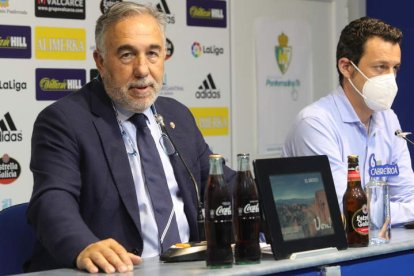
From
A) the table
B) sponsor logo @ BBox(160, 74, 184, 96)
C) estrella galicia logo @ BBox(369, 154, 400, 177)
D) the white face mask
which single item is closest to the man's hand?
the table

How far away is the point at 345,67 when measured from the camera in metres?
3.56

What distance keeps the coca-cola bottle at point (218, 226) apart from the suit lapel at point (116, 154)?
1.74ft

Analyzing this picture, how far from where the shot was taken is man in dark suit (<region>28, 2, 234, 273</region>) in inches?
94.0

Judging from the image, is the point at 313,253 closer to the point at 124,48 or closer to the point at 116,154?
the point at 116,154

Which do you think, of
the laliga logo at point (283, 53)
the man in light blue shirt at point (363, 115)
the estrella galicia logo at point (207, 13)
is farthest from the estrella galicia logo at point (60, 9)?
the man in light blue shirt at point (363, 115)

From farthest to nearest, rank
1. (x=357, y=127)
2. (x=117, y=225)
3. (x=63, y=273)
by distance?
(x=357, y=127) → (x=117, y=225) → (x=63, y=273)

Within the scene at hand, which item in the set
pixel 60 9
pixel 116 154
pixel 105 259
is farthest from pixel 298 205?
pixel 60 9

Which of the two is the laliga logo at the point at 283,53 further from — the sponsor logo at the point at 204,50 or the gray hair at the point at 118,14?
the gray hair at the point at 118,14

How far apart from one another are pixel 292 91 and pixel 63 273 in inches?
159

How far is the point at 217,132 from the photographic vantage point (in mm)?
5410

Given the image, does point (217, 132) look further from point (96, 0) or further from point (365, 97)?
point (365, 97)

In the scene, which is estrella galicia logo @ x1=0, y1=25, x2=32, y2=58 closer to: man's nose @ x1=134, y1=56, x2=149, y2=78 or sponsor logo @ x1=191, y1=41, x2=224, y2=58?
sponsor logo @ x1=191, y1=41, x2=224, y2=58

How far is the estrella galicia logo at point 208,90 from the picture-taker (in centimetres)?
533

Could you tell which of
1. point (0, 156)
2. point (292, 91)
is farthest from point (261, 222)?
point (292, 91)
